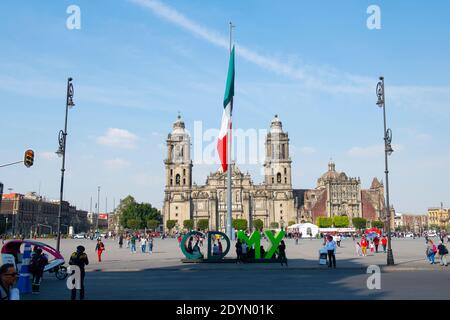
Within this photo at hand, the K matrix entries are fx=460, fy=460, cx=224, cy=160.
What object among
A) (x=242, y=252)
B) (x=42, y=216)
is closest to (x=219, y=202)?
(x=42, y=216)

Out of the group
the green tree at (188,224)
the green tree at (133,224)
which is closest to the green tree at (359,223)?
the green tree at (188,224)

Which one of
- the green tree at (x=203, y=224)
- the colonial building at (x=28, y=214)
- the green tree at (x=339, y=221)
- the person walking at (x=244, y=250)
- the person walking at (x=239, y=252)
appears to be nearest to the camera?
the person walking at (x=239, y=252)

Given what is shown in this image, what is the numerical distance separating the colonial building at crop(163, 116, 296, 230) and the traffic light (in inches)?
4310

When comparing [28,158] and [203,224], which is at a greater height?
[28,158]

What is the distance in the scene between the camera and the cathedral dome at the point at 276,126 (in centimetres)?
13339

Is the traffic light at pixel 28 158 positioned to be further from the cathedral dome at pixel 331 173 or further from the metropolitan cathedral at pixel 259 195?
the cathedral dome at pixel 331 173

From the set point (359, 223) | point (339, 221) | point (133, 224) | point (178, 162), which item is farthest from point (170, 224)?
A: point (359, 223)

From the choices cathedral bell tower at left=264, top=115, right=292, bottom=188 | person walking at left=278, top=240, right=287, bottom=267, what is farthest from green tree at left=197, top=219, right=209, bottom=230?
person walking at left=278, top=240, right=287, bottom=267

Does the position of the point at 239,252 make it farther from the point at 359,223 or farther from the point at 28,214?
the point at 28,214

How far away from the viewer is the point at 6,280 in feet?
18.5

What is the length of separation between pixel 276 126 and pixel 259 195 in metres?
20.6

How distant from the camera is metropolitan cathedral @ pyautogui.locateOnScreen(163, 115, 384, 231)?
Result: 13050 cm

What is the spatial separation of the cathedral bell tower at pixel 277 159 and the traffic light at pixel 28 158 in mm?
110300
